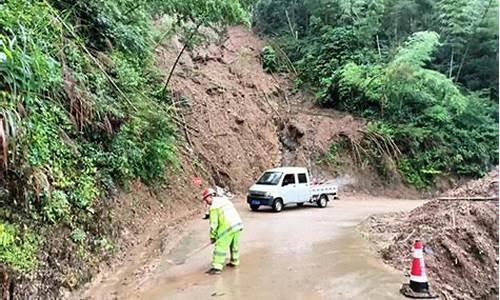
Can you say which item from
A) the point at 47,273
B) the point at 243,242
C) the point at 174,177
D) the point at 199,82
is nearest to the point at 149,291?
the point at 47,273

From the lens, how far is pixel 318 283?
275 inches

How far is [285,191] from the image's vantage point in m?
15.5

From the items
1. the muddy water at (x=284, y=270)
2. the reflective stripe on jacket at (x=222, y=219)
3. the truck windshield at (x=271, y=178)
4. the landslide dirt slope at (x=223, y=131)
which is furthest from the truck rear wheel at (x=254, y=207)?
the reflective stripe on jacket at (x=222, y=219)

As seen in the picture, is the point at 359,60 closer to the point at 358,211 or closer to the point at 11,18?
the point at 358,211

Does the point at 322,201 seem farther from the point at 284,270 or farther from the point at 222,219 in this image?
the point at 222,219

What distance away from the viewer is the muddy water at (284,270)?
6.58 metres

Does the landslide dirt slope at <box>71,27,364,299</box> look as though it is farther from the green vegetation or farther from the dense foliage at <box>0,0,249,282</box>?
the green vegetation

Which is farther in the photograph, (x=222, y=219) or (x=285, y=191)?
(x=285, y=191)

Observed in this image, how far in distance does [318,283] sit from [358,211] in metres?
9.05

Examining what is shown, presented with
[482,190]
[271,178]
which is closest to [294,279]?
[482,190]

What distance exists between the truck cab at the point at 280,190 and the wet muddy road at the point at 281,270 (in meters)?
2.75

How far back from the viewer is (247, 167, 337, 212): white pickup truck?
49.3ft

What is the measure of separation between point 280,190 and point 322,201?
2205 mm

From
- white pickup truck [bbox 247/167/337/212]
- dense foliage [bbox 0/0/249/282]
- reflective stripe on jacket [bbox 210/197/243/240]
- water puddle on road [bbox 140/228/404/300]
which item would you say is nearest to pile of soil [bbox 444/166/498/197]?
water puddle on road [bbox 140/228/404/300]
